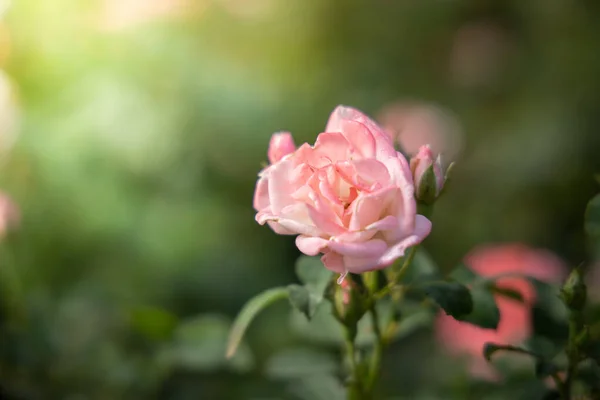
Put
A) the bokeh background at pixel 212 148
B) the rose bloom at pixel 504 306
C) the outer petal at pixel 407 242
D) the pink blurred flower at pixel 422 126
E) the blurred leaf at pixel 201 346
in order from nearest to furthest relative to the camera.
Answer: the outer petal at pixel 407 242 < the blurred leaf at pixel 201 346 < the bokeh background at pixel 212 148 < the rose bloom at pixel 504 306 < the pink blurred flower at pixel 422 126

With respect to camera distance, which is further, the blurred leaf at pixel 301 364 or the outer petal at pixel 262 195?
the blurred leaf at pixel 301 364

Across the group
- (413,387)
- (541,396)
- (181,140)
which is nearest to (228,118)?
(181,140)

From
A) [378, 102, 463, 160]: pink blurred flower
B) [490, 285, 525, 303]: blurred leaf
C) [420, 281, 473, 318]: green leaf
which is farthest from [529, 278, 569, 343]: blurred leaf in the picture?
[378, 102, 463, 160]: pink blurred flower

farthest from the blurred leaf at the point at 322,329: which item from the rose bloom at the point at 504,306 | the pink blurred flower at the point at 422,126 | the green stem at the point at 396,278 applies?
the pink blurred flower at the point at 422,126

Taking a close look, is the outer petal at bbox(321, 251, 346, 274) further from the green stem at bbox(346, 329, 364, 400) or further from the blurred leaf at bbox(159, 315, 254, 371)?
the blurred leaf at bbox(159, 315, 254, 371)

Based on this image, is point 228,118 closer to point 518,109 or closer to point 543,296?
point 518,109

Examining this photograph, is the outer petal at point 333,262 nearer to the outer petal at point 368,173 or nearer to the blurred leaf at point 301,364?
the outer petal at point 368,173
